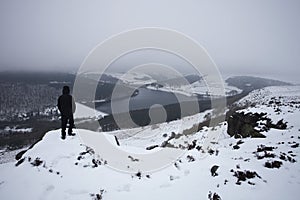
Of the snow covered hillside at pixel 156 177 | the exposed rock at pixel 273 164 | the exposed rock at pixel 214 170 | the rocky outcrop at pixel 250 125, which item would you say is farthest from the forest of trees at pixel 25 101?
the exposed rock at pixel 273 164

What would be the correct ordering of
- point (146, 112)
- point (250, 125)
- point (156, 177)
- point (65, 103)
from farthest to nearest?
point (146, 112)
point (250, 125)
point (65, 103)
point (156, 177)

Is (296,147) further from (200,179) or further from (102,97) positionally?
(102,97)

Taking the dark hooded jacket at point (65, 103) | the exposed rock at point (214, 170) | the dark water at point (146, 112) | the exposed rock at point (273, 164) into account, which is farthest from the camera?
the dark water at point (146, 112)

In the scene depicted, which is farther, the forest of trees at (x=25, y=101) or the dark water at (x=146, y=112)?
the forest of trees at (x=25, y=101)

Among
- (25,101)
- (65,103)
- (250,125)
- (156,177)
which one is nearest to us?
(156,177)

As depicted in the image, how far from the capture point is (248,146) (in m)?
9.63

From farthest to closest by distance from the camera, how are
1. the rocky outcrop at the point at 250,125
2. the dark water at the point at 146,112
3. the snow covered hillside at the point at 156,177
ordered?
the dark water at the point at 146,112
the rocky outcrop at the point at 250,125
the snow covered hillside at the point at 156,177

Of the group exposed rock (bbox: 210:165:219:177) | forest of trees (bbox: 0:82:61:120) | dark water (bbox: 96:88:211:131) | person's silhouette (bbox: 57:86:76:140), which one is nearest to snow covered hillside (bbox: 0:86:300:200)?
exposed rock (bbox: 210:165:219:177)

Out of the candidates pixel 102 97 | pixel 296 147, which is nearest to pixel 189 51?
pixel 296 147

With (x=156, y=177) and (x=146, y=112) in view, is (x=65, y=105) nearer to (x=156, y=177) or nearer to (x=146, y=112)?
(x=156, y=177)

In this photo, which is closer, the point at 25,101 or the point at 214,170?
the point at 214,170

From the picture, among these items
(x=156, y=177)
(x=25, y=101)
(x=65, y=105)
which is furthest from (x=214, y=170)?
(x=25, y=101)

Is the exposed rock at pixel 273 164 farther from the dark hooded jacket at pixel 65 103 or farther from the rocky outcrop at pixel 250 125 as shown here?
the dark hooded jacket at pixel 65 103

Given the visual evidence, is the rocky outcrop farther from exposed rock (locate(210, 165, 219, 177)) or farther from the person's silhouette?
the person's silhouette
